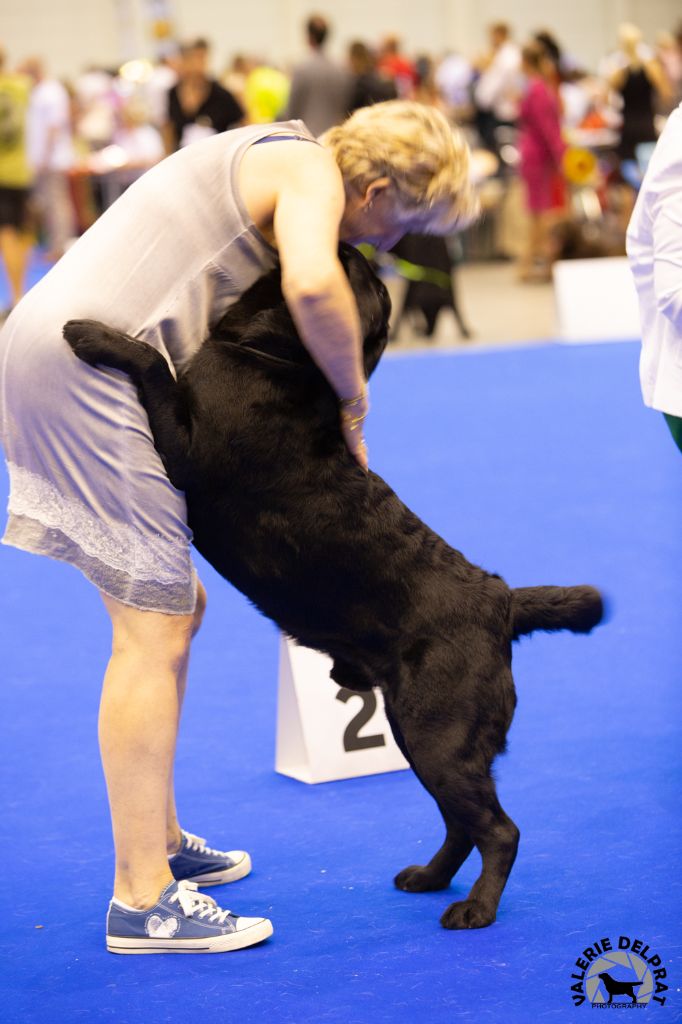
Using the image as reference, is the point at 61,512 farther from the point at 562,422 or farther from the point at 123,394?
the point at 562,422

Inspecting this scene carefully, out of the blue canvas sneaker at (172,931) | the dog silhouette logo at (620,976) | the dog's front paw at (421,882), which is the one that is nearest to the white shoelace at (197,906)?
the blue canvas sneaker at (172,931)

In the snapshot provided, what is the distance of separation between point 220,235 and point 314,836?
1181 mm

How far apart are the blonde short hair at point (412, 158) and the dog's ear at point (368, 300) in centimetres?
10

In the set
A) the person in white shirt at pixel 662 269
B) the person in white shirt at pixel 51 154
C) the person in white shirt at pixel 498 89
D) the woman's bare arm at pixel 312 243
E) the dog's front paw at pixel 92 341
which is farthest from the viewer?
the person in white shirt at pixel 498 89

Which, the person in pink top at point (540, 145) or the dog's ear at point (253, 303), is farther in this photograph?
the person in pink top at point (540, 145)

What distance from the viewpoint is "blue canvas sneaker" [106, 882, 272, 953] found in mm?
2129

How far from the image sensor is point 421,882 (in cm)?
232

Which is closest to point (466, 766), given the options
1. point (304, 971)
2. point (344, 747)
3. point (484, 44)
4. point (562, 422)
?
point (304, 971)

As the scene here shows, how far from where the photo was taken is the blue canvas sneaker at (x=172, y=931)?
6.98 feet

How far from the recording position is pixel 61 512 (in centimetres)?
210

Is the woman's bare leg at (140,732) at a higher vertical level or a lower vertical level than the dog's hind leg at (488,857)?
higher

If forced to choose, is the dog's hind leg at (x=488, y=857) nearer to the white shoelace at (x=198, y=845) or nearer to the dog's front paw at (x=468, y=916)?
the dog's front paw at (x=468, y=916)

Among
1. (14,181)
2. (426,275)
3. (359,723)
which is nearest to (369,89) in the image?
(426,275)

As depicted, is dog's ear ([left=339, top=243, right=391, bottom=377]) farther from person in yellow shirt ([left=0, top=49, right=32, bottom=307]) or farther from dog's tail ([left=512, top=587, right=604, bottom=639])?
person in yellow shirt ([left=0, top=49, right=32, bottom=307])
